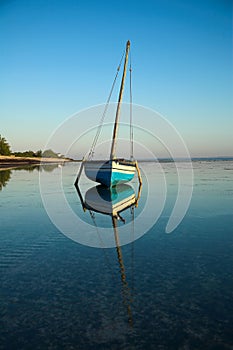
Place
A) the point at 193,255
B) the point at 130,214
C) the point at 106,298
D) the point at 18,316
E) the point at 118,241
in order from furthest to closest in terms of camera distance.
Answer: the point at 130,214
the point at 118,241
the point at 193,255
the point at 106,298
the point at 18,316

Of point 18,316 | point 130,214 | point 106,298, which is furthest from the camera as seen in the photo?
point 130,214

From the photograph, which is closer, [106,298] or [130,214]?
[106,298]

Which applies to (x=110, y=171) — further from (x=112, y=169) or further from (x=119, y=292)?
(x=119, y=292)

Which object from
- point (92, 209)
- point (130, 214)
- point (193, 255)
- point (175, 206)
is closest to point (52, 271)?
point (193, 255)

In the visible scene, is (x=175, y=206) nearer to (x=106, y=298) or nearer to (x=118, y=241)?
(x=118, y=241)

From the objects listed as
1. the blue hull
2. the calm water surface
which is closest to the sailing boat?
the blue hull

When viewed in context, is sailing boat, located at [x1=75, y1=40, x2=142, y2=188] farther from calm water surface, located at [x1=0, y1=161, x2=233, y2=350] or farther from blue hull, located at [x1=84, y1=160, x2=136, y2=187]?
calm water surface, located at [x1=0, y1=161, x2=233, y2=350]

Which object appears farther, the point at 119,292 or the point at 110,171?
the point at 110,171

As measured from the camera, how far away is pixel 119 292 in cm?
587

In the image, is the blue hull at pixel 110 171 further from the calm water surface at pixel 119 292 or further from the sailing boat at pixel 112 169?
the calm water surface at pixel 119 292

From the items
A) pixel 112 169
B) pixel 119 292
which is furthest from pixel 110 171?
pixel 119 292

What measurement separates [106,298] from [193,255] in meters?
3.54

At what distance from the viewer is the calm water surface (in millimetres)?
4398

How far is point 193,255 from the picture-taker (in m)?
8.19
